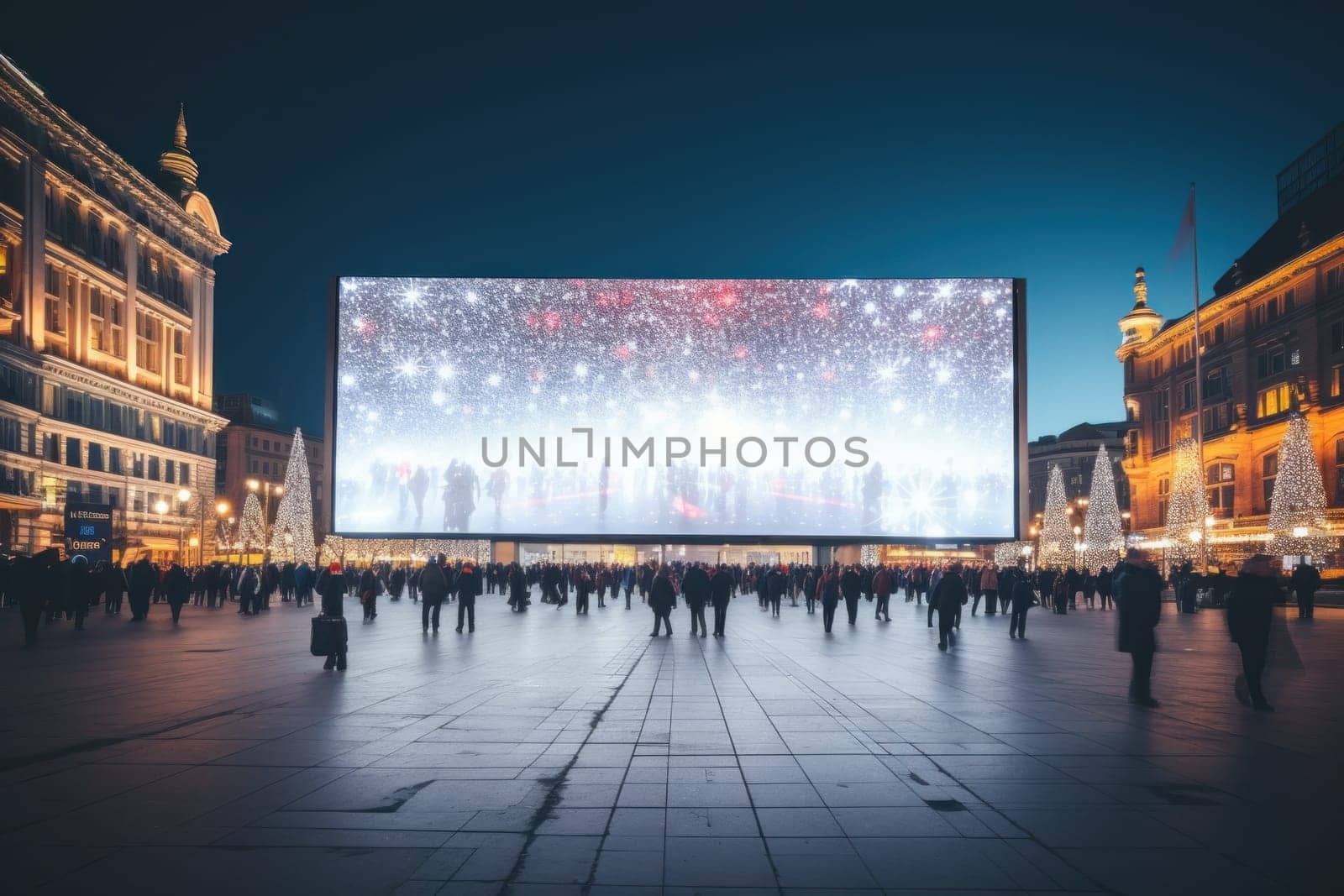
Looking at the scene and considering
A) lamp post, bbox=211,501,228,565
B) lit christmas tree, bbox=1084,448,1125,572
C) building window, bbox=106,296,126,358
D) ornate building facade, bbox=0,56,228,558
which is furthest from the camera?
lit christmas tree, bbox=1084,448,1125,572

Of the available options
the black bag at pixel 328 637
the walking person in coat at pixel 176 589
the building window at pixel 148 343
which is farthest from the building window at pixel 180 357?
the black bag at pixel 328 637

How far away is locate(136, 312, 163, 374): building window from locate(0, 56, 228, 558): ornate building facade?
0.55ft

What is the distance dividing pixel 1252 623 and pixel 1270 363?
191 ft

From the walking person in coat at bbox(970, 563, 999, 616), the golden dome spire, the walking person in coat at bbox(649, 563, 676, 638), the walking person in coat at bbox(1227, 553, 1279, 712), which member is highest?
the golden dome spire

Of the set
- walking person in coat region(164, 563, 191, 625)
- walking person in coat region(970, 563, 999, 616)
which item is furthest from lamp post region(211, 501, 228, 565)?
walking person in coat region(970, 563, 999, 616)

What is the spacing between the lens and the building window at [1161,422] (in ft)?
263

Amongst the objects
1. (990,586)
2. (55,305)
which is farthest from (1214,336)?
(55,305)

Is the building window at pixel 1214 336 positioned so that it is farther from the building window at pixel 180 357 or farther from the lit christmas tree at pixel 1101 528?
the building window at pixel 180 357

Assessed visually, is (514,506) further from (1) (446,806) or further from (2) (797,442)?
(1) (446,806)

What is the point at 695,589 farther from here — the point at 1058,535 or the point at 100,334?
the point at 1058,535

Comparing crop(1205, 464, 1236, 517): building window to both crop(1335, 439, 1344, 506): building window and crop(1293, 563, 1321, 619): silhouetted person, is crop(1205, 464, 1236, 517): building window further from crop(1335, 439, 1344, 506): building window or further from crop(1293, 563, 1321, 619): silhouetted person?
crop(1293, 563, 1321, 619): silhouetted person

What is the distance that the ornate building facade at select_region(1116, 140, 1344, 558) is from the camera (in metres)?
55.1

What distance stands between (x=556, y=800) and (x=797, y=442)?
913 inches

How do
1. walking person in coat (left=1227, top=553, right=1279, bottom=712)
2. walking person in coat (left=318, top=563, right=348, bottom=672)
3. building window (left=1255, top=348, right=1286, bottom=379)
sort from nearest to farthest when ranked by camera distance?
1. walking person in coat (left=1227, top=553, right=1279, bottom=712)
2. walking person in coat (left=318, top=563, right=348, bottom=672)
3. building window (left=1255, top=348, right=1286, bottom=379)
